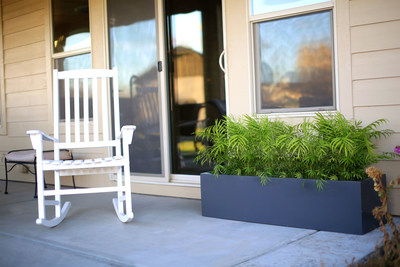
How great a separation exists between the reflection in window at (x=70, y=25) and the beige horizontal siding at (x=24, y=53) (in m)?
0.24

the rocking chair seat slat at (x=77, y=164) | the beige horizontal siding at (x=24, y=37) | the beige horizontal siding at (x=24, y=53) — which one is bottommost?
the rocking chair seat slat at (x=77, y=164)

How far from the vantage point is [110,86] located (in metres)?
4.05

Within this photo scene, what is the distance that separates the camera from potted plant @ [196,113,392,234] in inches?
91.4

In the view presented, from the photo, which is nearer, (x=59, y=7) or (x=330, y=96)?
(x=330, y=96)

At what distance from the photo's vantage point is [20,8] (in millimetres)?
4902

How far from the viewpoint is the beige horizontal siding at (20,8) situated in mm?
4707

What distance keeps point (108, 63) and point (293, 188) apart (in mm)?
2274

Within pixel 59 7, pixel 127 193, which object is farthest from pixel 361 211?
pixel 59 7

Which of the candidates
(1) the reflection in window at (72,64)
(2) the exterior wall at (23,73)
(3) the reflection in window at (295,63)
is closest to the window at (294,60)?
(3) the reflection in window at (295,63)

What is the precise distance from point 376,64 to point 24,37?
12.4 feet

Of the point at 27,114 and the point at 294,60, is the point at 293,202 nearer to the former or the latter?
the point at 294,60

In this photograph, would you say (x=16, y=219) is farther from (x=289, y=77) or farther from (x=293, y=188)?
(x=289, y=77)

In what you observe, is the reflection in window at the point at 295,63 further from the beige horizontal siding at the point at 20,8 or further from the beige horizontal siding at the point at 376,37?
the beige horizontal siding at the point at 20,8

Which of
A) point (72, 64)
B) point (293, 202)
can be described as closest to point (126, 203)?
point (293, 202)
